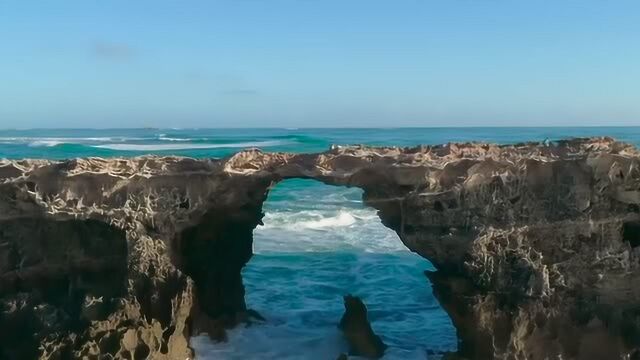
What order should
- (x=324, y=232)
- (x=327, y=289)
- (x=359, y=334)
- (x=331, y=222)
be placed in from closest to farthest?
1. (x=359, y=334)
2. (x=327, y=289)
3. (x=324, y=232)
4. (x=331, y=222)

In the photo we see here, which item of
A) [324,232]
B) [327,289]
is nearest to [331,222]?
[324,232]

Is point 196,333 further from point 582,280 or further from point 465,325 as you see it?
point 582,280

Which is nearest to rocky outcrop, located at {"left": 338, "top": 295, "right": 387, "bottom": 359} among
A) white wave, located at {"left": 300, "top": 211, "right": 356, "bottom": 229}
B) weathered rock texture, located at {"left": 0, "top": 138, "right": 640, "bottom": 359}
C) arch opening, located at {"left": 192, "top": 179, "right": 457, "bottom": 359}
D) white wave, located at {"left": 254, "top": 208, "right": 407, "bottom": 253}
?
arch opening, located at {"left": 192, "top": 179, "right": 457, "bottom": 359}

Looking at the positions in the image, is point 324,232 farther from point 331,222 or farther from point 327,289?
point 327,289

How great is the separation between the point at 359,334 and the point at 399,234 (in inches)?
84.8

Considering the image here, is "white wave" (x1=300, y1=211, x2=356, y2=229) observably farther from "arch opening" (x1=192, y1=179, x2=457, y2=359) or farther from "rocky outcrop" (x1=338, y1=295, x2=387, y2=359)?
"rocky outcrop" (x1=338, y1=295, x2=387, y2=359)

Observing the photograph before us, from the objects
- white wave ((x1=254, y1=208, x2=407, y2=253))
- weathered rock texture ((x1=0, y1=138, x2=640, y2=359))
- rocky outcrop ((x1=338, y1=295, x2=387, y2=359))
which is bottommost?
white wave ((x1=254, y1=208, x2=407, y2=253))

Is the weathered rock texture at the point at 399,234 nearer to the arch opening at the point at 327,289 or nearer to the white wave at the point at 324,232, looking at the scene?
the arch opening at the point at 327,289

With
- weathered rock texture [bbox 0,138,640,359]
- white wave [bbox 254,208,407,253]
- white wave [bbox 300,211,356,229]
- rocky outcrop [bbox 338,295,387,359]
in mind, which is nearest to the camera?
weathered rock texture [bbox 0,138,640,359]

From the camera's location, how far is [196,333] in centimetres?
1005

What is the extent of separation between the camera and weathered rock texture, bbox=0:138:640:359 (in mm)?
7785

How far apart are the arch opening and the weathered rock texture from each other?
1.50m

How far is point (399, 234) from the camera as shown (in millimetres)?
8289

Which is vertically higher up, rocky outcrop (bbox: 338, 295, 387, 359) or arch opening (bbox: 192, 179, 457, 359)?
rocky outcrop (bbox: 338, 295, 387, 359)
